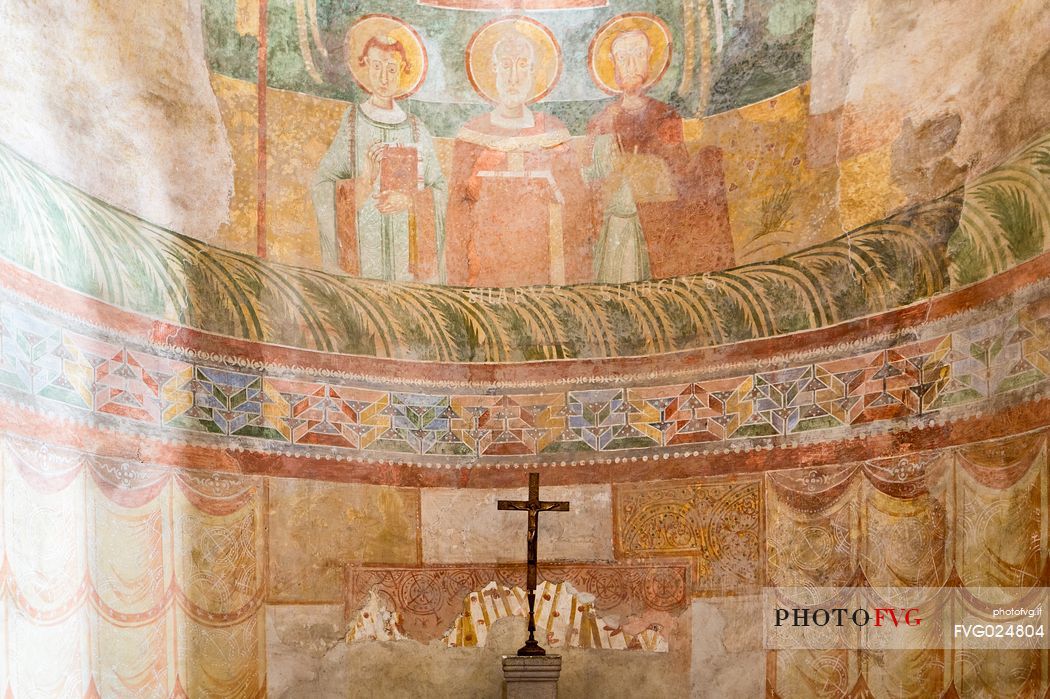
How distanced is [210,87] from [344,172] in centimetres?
128

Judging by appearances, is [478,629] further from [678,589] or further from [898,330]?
[898,330]

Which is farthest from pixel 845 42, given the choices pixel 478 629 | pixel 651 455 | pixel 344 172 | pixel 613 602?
pixel 478 629

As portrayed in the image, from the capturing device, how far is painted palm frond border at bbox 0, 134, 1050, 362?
7.21m

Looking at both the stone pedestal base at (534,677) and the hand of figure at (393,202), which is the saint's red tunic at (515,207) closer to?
Answer: the hand of figure at (393,202)

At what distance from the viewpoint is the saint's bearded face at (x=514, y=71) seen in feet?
31.3

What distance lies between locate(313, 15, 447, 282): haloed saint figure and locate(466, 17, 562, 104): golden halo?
1.49 feet

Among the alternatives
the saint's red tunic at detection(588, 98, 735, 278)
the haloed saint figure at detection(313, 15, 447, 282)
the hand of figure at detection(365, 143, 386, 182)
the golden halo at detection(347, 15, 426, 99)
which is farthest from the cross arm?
the golden halo at detection(347, 15, 426, 99)

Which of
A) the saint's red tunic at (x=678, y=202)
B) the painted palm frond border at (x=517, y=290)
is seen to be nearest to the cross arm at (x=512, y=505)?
the painted palm frond border at (x=517, y=290)

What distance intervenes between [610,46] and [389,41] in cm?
187

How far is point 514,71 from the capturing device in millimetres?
9562

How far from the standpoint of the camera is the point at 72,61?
7.56 m

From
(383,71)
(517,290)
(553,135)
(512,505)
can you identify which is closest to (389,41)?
(383,71)

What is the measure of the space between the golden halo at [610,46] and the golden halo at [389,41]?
1.46 metres

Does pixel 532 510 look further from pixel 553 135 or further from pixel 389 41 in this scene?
pixel 389 41
